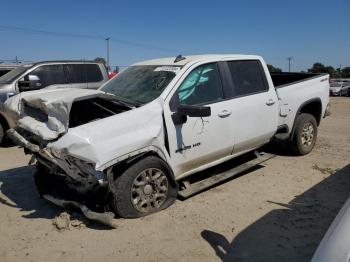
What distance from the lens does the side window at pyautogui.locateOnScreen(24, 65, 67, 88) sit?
995 cm

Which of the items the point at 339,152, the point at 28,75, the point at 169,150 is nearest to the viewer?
the point at 169,150

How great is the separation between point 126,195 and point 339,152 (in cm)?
509

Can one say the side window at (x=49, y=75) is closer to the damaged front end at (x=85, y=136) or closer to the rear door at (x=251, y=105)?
the damaged front end at (x=85, y=136)

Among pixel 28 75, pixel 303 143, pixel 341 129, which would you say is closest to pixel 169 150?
pixel 303 143

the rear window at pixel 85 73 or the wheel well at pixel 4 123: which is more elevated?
the rear window at pixel 85 73

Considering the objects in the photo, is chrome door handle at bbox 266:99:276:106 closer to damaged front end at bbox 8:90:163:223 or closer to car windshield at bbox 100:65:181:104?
car windshield at bbox 100:65:181:104

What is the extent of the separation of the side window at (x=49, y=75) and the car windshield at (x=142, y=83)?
458 centimetres

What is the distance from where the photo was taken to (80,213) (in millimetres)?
4910

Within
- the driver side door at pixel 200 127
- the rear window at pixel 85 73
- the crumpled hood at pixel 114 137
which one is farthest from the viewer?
the rear window at pixel 85 73

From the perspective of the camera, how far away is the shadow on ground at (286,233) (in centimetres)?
390

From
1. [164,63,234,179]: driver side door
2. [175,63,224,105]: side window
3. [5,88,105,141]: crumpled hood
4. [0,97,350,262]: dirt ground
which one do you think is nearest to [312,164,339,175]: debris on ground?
[0,97,350,262]: dirt ground

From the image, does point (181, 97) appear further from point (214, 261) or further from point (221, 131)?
point (214, 261)

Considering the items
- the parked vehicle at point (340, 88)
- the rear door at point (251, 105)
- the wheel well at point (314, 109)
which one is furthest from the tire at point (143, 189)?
the parked vehicle at point (340, 88)

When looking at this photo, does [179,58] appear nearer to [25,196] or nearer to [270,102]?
[270,102]
